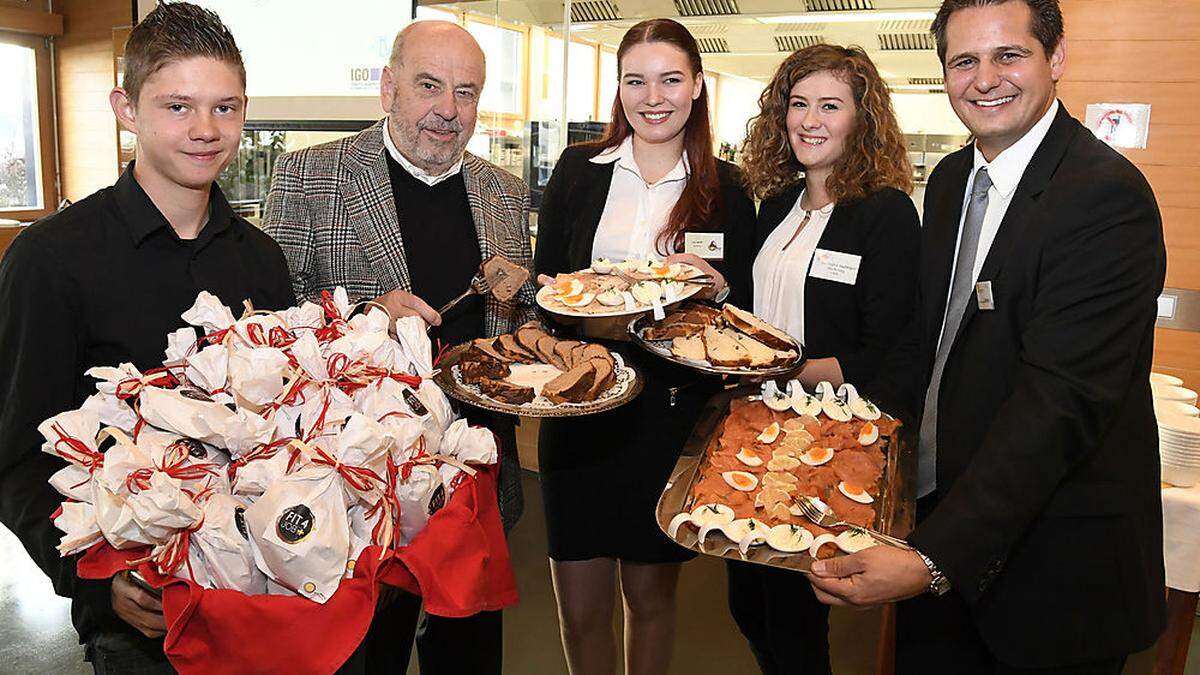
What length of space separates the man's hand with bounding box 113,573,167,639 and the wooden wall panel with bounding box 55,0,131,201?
740 centimetres

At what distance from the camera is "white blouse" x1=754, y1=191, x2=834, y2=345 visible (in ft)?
7.05

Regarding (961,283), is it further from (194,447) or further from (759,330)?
(194,447)

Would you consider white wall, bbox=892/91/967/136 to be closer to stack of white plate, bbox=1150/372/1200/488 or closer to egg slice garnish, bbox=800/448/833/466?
stack of white plate, bbox=1150/372/1200/488

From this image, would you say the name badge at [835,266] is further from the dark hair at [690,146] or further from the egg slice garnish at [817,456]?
the egg slice garnish at [817,456]

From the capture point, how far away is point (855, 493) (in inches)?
64.2

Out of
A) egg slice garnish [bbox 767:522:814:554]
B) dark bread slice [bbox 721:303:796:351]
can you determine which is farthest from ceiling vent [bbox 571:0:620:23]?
egg slice garnish [bbox 767:522:814:554]

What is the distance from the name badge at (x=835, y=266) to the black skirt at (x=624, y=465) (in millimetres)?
394

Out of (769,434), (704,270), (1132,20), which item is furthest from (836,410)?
(1132,20)

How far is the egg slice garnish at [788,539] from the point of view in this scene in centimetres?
144

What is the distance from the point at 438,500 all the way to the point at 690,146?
1.37m

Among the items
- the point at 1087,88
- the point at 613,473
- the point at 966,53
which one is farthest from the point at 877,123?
the point at 1087,88

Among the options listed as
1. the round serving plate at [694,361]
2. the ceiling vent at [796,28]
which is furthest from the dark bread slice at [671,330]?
the ceiling vent at [796,28]

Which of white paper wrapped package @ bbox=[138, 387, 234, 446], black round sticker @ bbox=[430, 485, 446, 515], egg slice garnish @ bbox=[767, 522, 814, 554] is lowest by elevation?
egg slice garnish @ bbox=[767, 522, 814, 554]

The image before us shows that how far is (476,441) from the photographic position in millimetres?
1321
